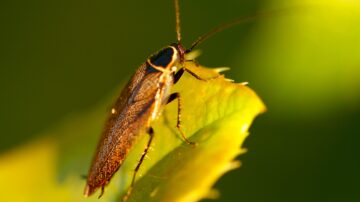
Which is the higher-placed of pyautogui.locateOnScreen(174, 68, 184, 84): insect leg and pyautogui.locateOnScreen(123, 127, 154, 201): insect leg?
pyautogui.locateOnScreen(174, 68, 184, 84): insect leg

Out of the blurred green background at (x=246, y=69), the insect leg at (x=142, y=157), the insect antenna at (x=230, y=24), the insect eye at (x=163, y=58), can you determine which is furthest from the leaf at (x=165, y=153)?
the blurred green background at (x=246, y=69)

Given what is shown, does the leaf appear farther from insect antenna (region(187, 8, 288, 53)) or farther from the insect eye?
insect antenna (region(187, 8, 288, 53))

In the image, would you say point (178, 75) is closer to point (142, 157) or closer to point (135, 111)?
point (135, 111)

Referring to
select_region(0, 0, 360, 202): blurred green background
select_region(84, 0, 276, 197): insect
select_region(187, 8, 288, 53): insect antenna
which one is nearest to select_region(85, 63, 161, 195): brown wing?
select_region(84, 0, 276, 197): insect

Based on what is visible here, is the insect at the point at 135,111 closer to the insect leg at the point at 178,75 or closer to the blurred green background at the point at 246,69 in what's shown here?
the insect leg at the point at 178,75

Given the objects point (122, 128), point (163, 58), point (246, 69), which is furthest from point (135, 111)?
point (246, 69)

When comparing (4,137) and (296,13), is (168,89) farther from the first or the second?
(4,137)

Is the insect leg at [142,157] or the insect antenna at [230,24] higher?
the insect antenna at [230,24]
